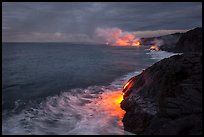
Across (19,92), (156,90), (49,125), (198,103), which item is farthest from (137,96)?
(19,92)

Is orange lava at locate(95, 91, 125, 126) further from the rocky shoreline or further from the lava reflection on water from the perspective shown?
the rocky shoreline

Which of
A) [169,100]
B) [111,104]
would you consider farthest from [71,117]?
[169,100]

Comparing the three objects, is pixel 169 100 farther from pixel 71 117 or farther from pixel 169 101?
pixel 71 117

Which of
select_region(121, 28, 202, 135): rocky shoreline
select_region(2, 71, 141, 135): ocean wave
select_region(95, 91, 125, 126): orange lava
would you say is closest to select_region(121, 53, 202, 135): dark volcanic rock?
select_region(121, 28, 202, 135): rocky shoreline

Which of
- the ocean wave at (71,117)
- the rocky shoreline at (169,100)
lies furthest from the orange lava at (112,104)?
the rocky shoreline at (169,100)

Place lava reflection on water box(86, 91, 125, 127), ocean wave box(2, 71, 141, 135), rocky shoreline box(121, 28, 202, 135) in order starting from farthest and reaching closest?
1. lava reflection on water box(86, 91, 125, 127)
2. ocean wave box(2, 71, 141, 135)
3. rocky shoreline box(121, 28, 202, 135)

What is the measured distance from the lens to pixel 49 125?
14.7 metres

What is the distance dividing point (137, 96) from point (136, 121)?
2977mm

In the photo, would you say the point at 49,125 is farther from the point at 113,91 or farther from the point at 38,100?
the point at 113,91

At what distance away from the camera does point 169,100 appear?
12.2 meters

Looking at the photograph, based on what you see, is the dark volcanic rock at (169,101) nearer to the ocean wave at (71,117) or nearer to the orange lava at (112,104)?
the orange lava at (112,104)

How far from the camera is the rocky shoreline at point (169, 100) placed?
35.3 ft

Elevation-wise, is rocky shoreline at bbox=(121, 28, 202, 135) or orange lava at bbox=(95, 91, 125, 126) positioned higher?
rocky shoreline at bbox=(121, 28, 202, 135)

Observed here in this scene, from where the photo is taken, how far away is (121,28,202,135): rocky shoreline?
10.8 metres
